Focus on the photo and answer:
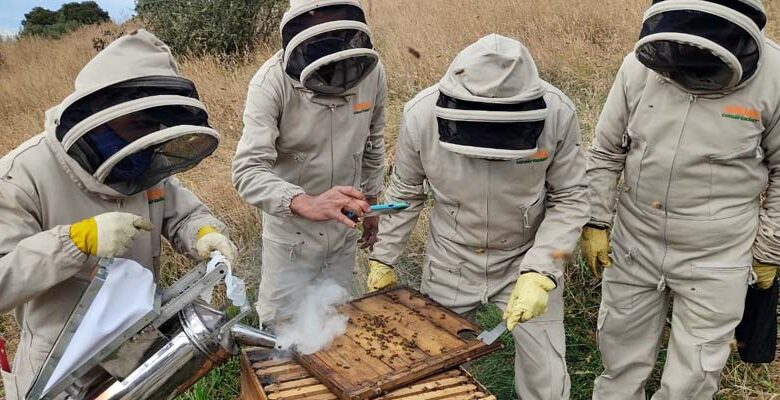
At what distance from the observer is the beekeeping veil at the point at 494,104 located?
2.73 metres

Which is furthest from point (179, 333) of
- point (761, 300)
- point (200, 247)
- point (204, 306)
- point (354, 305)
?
point (761, 300)

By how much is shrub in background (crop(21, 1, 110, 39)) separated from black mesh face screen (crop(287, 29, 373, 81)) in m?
20.3

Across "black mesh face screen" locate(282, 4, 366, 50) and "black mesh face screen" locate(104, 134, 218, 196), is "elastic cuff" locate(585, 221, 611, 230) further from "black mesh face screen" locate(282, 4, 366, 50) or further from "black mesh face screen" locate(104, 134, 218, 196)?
"black mesh face screen" locate(104, 134, 218, 196)

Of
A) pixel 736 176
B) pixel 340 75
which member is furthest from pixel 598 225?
pixel 340 75

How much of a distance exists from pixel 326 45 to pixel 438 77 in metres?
5.29

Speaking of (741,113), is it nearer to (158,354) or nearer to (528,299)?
(528,299)

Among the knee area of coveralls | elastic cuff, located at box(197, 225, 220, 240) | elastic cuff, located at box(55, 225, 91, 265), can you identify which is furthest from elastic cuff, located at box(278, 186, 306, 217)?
the knee area of coveralls

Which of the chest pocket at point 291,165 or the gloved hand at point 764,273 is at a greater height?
the chest pocket at point 291,165

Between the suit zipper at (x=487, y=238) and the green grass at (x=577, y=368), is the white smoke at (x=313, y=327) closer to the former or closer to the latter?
the suit zipper at (x=487, y=238)

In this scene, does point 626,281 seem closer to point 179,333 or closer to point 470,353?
point 470,353

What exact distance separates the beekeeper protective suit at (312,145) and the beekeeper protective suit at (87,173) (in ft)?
2.43

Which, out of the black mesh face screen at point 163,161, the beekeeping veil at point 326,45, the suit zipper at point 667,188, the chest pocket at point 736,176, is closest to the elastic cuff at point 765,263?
the chest pocket at point 736,176

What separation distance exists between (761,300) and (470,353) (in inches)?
79.5

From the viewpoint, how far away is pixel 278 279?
4.09 metres
